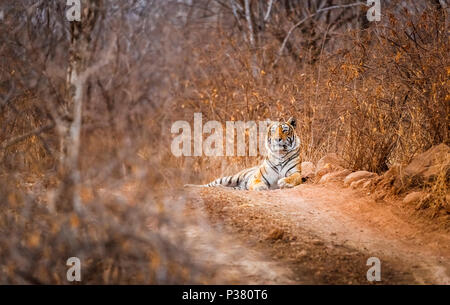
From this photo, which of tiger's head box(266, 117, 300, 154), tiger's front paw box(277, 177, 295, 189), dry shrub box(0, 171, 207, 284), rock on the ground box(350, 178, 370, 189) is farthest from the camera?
tiger's head box(266, 117, 300, 154)

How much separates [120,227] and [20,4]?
16.9ft

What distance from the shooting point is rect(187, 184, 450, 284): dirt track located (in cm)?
440

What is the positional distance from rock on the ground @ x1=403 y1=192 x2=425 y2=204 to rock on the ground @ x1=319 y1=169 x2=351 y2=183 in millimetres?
1083

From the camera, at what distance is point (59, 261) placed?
386cm

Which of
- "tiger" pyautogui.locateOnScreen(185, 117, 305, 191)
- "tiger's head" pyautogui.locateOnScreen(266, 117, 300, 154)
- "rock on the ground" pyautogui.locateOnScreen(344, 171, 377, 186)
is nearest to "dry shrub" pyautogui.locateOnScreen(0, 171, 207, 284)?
"rock on the ground" pyautogui.locateOnScreen(344, 171, 377, 186)

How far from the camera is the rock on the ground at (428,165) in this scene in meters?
5.99

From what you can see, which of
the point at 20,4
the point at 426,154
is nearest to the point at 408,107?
the point at 426,154

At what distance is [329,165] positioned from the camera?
24.3ft

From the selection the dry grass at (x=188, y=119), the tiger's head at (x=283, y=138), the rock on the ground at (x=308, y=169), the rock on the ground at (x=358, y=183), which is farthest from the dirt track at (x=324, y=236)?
the tiger's head at (x=283, y=138)

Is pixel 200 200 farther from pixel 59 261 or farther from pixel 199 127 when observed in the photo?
pixel 199 127

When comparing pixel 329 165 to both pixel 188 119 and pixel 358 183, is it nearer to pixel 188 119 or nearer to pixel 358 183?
pixel 358 183

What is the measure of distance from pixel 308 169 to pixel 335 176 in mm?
1016

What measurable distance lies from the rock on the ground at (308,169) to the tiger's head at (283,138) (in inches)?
15.6

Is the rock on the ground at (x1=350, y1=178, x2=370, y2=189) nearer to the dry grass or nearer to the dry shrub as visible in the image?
the dry grass
